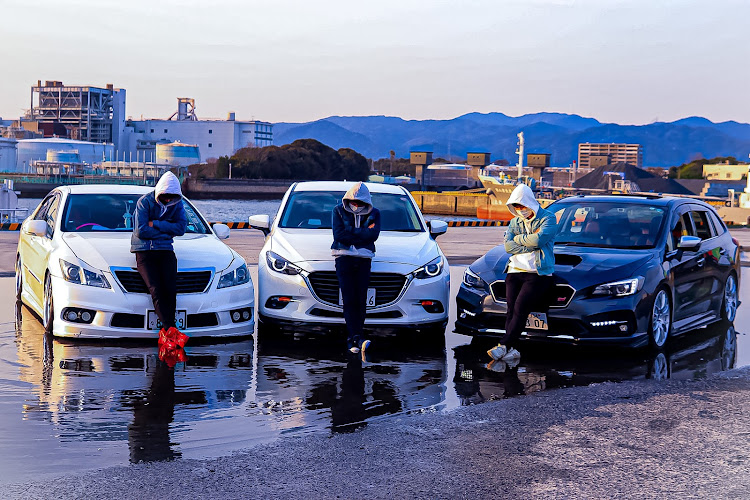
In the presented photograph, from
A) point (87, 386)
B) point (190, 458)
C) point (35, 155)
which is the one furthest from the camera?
point (35, 155)

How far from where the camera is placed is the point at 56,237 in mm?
10023

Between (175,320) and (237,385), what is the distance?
5.26ft

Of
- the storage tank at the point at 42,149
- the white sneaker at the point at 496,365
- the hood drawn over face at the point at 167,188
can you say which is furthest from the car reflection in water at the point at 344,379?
Answer: the storage tank at the point at 42,149

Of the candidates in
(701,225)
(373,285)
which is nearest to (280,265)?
(373,285)

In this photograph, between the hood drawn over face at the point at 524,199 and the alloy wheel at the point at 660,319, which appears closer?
the hood drawn over face at the point at 524,199

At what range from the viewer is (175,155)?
18050 centimetres

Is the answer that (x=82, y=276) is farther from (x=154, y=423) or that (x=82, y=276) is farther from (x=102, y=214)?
(x=154, y=423)

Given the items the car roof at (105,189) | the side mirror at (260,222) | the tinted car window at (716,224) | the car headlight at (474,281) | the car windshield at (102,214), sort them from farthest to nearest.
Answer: the tinted car window at (716,224) < the car roof at (105,189) < the side mirror at (260,222) < the car windshield at (102,214) < the car headlight at (474,281)

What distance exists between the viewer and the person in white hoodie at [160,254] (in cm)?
897

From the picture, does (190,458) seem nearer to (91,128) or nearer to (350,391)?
(350,391)

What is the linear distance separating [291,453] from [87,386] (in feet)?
8.61

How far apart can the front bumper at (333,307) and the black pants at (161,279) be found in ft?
3.87

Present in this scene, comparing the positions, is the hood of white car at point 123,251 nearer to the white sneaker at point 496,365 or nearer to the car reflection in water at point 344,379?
the car reflection in water at point 344,379

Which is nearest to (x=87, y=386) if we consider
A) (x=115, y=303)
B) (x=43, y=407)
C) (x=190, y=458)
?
(x=43, y=407)
